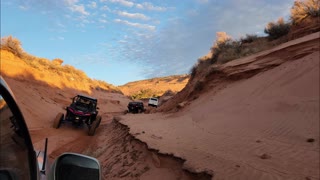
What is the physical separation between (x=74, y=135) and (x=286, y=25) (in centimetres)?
1301

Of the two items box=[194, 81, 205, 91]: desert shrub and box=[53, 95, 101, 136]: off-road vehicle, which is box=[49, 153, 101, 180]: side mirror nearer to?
box=[53, 95, 101, 136]: off-road vehicle

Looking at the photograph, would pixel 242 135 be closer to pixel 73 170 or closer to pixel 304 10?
pixel 73 170

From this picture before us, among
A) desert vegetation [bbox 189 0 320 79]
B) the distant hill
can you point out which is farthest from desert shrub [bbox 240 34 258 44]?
the distant hill

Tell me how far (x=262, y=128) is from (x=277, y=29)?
47.8 feet

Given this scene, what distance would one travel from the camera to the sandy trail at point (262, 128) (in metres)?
6.47

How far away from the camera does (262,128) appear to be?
9.16 meters

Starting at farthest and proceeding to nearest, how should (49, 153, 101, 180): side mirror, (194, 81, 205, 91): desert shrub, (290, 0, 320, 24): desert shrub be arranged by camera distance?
(194, 81, 205, 91): desert shrub, (290, 0, 320, 24): desert shrub, (49, 153, 101, 180): side mirror

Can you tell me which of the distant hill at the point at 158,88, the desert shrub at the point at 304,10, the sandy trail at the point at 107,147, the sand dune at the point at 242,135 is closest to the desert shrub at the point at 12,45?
the sandy trail at the point at 107,147

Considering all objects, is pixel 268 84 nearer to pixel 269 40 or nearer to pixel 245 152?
pixel 245 152

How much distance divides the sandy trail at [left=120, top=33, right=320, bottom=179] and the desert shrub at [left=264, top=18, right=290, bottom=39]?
7.02 metres

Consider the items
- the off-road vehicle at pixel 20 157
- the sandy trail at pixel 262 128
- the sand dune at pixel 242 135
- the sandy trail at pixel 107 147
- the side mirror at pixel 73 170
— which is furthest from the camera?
the sandy trail at pixel 107 147

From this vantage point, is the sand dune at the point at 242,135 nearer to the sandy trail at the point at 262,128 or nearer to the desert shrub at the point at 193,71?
the sandy trail at the point at 262,128

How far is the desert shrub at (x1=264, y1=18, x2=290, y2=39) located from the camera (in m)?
21.9

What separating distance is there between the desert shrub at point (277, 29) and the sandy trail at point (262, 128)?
702 cm
